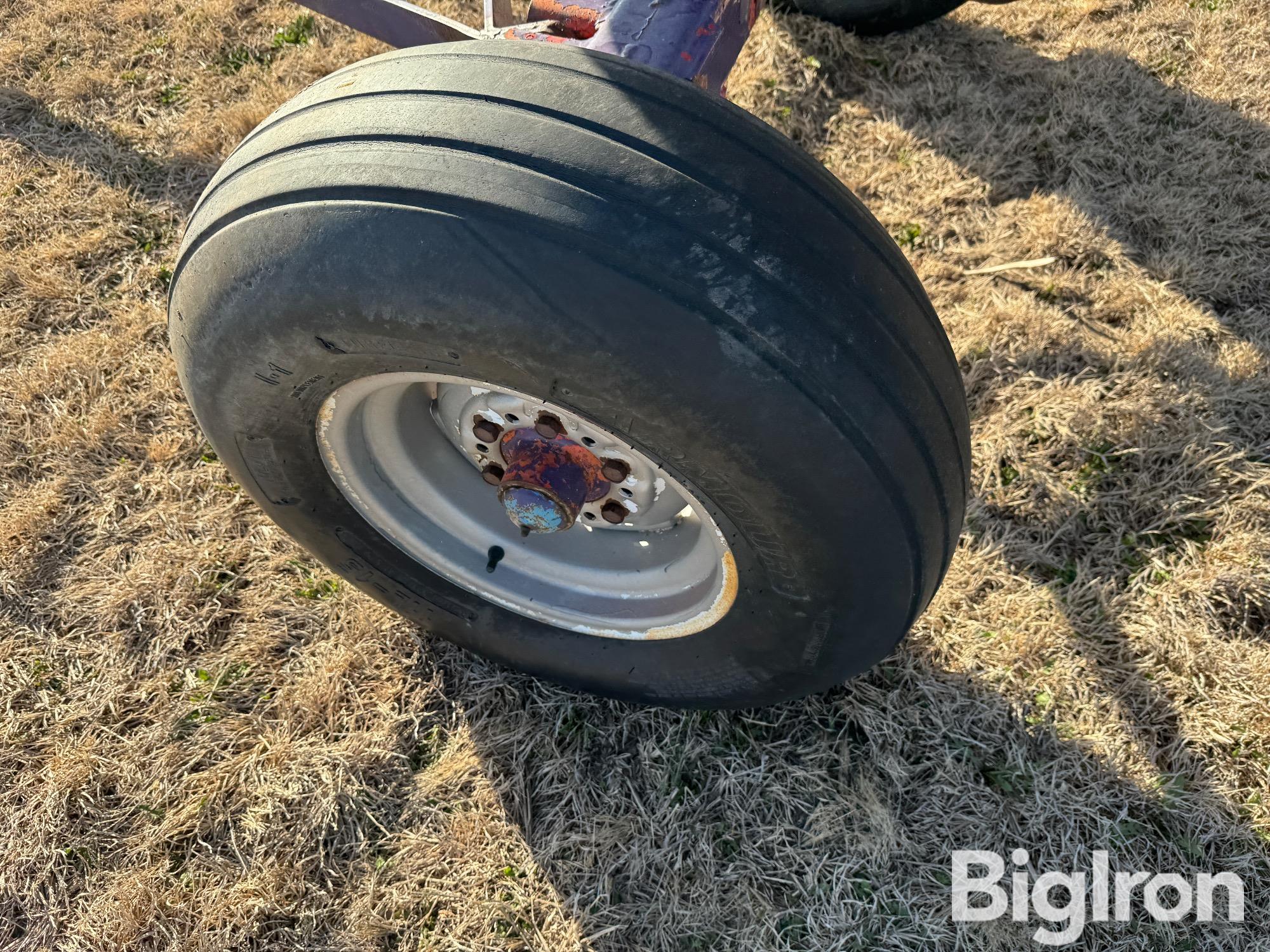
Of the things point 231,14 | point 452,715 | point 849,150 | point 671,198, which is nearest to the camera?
point 671,198

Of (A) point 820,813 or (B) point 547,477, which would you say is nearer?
(B) point 547,477

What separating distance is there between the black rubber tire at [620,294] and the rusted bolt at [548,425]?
0.29m

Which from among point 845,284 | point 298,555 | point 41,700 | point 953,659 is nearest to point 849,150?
point 953,659

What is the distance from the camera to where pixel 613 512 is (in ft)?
5.66

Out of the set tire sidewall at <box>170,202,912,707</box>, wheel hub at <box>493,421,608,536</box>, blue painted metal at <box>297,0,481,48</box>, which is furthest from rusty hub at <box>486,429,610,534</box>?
blue painted metal at <box>297,0,481,48</box>

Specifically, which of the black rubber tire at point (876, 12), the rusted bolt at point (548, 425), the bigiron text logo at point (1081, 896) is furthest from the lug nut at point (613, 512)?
the black rubber tire at point (876, 12)

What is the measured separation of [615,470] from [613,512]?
0.47 ft

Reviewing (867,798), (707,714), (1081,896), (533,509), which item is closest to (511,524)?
(533,509)

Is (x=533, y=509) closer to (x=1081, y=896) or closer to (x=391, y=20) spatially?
(x=391, y=20)

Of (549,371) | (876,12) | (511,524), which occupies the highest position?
(876,12)

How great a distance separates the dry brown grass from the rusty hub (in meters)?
0.61

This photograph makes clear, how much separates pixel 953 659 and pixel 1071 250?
1508 mm

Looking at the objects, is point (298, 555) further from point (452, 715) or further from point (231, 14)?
point (231, 14)

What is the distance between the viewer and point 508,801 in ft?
6.21
